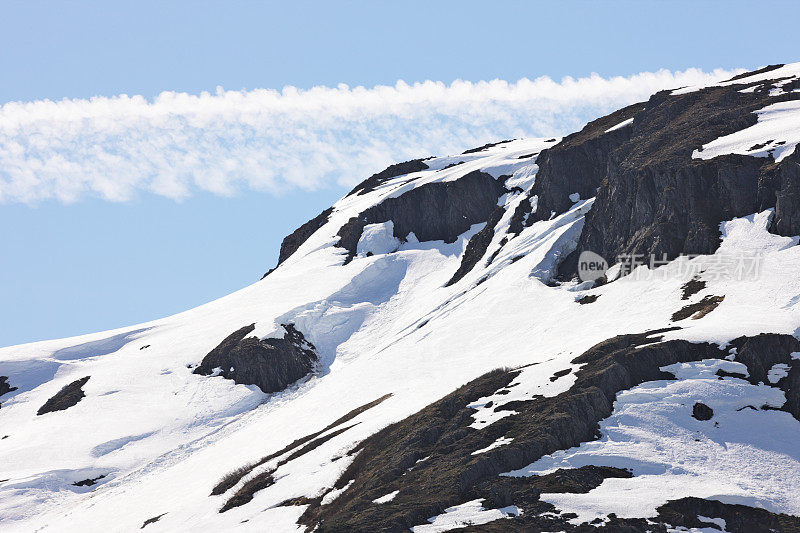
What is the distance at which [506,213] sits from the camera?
321 feet

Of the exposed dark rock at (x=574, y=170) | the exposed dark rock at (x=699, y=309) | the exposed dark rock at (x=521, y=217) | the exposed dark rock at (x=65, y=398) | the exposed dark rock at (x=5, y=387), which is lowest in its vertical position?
the exposed dark rock at (x=699, y=309)

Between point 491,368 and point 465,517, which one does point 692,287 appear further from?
point 465,517

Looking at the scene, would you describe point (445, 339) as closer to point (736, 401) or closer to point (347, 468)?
point (347, 468)

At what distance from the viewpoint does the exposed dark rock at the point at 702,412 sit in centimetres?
3325

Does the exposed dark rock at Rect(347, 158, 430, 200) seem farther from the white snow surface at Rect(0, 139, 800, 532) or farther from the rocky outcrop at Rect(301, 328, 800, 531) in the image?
the rocky outcrop at Rect(301, 328, 800, 531)

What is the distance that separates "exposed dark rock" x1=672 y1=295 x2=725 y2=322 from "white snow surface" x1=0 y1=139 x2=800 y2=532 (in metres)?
0.79

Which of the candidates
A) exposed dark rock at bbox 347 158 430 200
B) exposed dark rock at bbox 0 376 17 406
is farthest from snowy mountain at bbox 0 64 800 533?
exposed dark rock at bbox 347 158 430 200

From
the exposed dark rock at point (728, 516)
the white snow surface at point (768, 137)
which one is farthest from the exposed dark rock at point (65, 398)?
the white snow surface at point (768, 137)

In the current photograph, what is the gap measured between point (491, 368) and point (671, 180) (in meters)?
28.4

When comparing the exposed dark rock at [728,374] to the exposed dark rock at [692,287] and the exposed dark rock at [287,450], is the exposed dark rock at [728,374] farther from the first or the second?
the exposed dark rock at [287,450]

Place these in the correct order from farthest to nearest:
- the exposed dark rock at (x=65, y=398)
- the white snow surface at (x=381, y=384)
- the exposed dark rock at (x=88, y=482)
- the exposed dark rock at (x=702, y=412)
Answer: the exposed dark rock at (x=65, y=398) → the exposed dark rock at (x=88, y=482) → the exposed dark rock at (x=702, y=412) → the white snow surface at (x=381, y=384)

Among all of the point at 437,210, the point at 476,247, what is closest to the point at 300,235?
the point at 437,210

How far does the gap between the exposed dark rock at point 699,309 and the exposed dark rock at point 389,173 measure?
313 ft

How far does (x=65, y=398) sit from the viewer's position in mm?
81000
